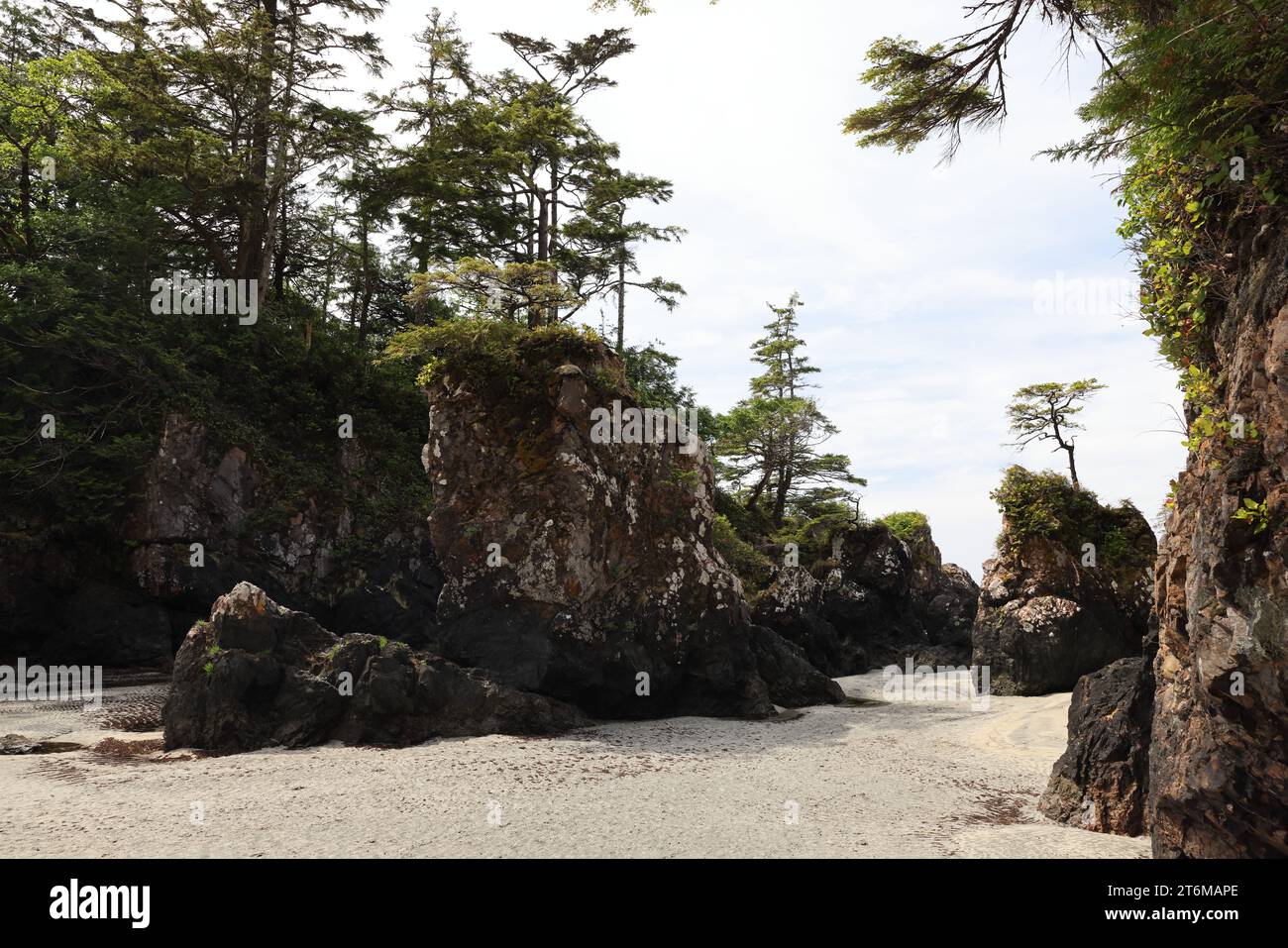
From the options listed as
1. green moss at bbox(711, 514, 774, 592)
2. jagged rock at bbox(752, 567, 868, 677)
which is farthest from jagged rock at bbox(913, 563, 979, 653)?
green moss at bbox(711, 514, 774, 592)

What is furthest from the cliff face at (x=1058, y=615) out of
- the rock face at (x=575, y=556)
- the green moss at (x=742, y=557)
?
the green moss at (x=742, y=557)

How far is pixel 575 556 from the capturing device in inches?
520

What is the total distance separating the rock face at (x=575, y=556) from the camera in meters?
13.0

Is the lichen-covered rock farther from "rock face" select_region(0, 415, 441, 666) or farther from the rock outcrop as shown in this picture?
the rock outcrop

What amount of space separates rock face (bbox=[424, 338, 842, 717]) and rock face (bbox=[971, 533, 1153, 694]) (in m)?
6.30

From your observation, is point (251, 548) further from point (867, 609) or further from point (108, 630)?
point (867, 609)

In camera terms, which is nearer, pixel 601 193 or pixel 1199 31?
pixel 1199 31

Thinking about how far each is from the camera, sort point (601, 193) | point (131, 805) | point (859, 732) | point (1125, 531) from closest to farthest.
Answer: point (131, 805)
point (859, 732)
point (1125, 531)
point (601, 193)

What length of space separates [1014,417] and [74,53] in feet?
95.8

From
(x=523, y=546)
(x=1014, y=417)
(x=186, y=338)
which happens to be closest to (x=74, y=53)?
(x=186, y=338)

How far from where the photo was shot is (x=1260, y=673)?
15.5 feet

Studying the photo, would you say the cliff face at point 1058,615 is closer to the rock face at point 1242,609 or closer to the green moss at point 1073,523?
the green moss at point 1073,523
